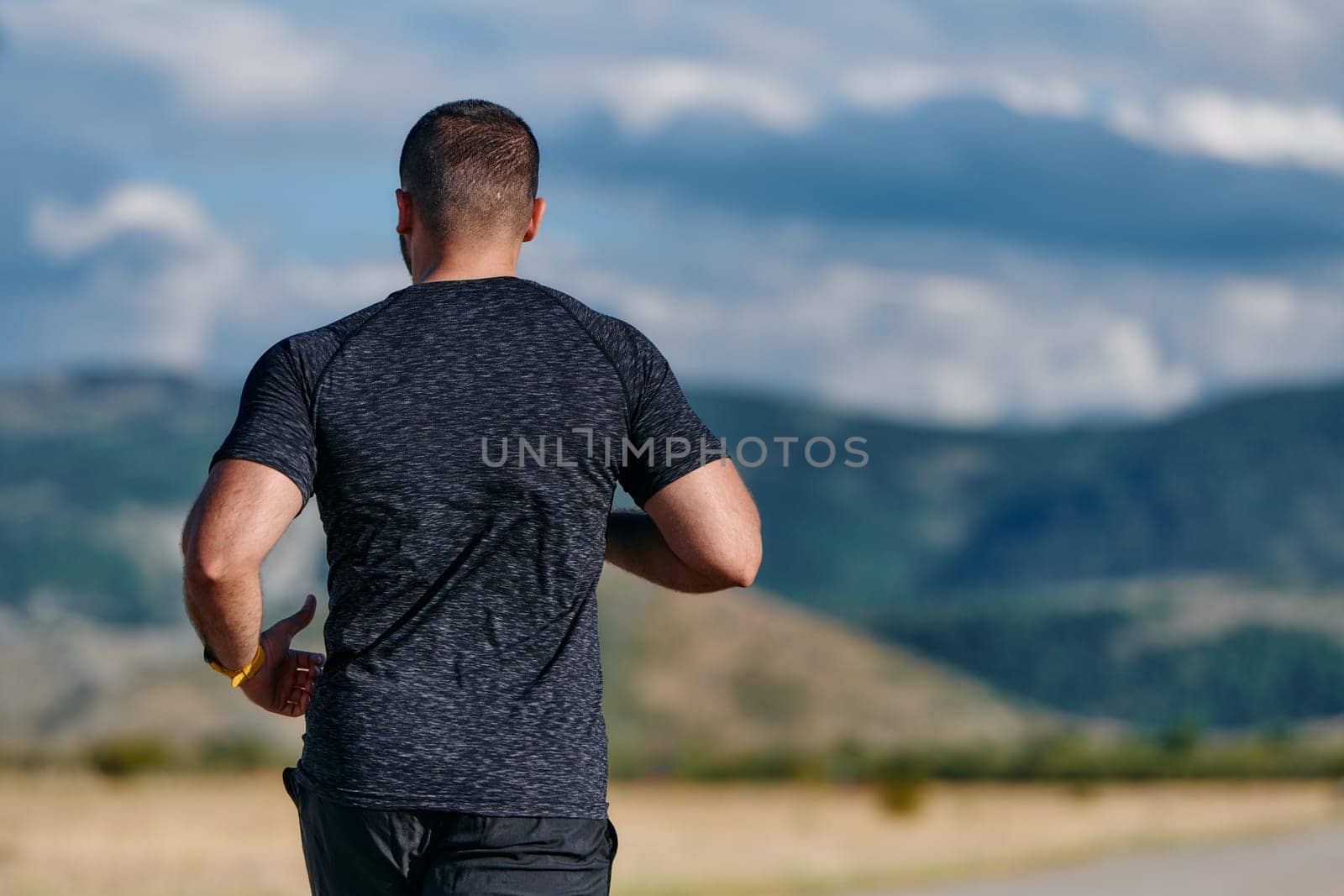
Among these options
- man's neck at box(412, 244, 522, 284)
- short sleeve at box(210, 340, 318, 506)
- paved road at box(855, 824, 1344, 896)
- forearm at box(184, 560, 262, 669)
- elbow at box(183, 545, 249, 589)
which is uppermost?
paved road at box(855, 824, 1344, 896)

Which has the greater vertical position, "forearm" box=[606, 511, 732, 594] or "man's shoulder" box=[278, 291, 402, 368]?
"man's shoulder" box=[278, 291, 402, 368]

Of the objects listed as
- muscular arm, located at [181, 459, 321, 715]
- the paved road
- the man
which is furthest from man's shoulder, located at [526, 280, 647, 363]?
the paved road

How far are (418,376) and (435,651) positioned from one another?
0.48 m

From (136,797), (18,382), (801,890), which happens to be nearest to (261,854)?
(801,890)

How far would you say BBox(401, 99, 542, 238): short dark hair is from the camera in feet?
10.8

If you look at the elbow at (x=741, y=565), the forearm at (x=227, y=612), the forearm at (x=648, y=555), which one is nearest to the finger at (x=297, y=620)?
the forearm at (x=227, y=612)

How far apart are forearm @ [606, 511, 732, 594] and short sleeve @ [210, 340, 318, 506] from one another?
0.62 meters

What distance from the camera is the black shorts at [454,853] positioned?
9.95 ft

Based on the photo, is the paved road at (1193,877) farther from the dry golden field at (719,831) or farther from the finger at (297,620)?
the finger at (297,620)

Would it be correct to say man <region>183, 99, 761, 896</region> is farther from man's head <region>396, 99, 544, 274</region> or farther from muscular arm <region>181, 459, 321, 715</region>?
man's head <region>396, 99, 544, 274</region>

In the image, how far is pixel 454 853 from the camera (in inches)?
120

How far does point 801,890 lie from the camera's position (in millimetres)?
17109

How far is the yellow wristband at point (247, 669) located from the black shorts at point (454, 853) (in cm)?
32

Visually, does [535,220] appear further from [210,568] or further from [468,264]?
[210,568]
